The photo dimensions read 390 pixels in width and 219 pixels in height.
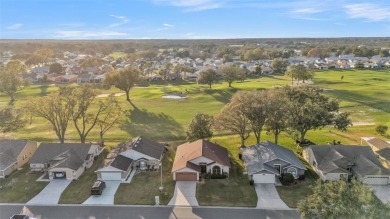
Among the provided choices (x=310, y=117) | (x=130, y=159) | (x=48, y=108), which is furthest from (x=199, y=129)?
(x=48, y=108)

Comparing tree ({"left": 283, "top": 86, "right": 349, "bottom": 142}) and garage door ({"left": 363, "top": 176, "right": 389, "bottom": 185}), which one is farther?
tree ({"left": 283, "top": 86, "right": 349, "bottom": 142})

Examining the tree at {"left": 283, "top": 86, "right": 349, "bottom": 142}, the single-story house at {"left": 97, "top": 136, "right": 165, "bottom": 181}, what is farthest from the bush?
the single-story house at {"left": 97, "top": 136, "right": 165, "bottom": 181}

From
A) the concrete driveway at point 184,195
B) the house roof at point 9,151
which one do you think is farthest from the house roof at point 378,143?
the house roof at point 9,151

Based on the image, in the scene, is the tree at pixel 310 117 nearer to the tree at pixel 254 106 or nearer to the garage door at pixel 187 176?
the tree at pixel 254 106

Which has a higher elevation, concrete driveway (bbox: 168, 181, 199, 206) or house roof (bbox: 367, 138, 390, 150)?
house roof (bbox: 367, 138, 390, 150)

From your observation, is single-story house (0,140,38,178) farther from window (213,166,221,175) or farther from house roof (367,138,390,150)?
house roof (367,138,390,150)

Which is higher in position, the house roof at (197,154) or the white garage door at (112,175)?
the house roof at (197,154)

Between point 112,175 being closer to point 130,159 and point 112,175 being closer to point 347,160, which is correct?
point 130,159
